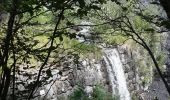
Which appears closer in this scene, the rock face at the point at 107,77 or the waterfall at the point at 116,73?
the rock face at the point at 107,77

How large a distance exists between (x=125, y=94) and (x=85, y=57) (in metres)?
2.44

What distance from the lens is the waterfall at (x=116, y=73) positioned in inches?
471

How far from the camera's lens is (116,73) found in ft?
40.1

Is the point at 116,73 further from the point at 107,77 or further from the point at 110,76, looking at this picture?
the point at 107,77

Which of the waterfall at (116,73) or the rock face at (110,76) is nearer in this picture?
the rock face at (110,76)

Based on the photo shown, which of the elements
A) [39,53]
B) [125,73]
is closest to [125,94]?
[125,73]

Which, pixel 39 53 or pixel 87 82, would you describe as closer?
pixel 39 53

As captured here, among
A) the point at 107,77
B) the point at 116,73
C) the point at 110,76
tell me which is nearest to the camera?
A: the point at 107,77

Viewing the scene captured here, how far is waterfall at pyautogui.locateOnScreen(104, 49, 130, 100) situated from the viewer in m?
12.0

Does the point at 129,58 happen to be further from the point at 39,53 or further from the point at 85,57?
the point at 39,53

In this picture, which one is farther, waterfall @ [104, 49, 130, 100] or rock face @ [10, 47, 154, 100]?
waterfall @ [104, 49, 130, 100]

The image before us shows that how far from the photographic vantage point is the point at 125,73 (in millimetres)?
13078

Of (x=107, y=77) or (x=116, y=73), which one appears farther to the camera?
(x=116, y=73)

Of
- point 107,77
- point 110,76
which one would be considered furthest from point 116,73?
point 107,77
